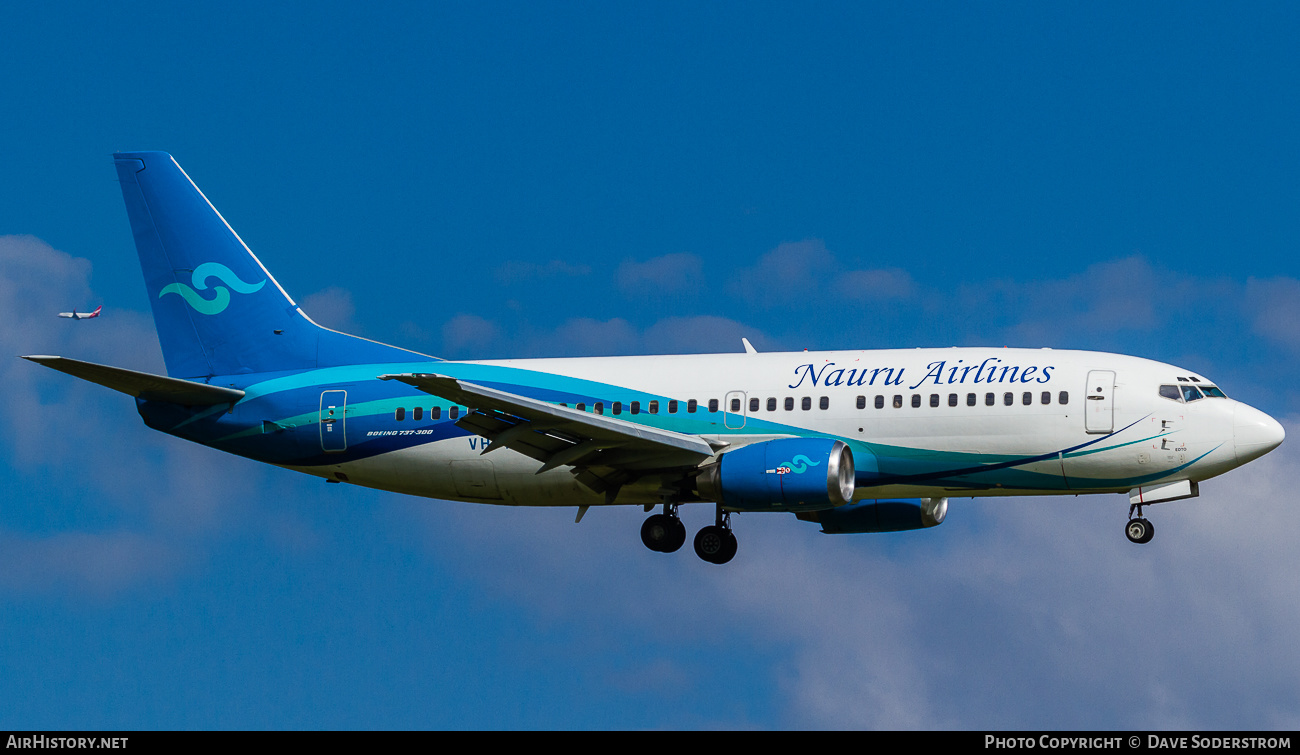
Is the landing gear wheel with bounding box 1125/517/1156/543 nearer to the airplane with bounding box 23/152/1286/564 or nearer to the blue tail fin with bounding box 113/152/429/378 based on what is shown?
the airplane with bounding box 23/152/1286/564

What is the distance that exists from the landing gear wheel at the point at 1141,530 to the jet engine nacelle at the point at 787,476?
7.36 metres

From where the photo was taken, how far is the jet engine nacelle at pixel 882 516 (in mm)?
49156

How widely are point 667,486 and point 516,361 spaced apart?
20.0 ft

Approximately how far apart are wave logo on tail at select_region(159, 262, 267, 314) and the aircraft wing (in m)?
11.0

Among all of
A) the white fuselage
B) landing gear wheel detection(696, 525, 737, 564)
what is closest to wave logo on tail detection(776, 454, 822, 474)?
the white fuselage

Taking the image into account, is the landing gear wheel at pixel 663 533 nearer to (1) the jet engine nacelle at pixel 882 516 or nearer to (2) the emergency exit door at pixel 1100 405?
(1) the jet engine nacelle at pixel 882 516

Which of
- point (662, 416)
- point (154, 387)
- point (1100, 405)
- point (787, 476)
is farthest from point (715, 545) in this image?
point (154, 387)

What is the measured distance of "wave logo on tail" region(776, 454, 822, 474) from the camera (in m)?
42.0

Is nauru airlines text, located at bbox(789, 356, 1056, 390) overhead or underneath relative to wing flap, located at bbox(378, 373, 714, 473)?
overhead

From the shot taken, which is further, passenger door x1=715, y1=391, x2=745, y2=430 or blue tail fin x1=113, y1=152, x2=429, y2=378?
blue tail fin x1=113, y1=152, x2=429, y2=378

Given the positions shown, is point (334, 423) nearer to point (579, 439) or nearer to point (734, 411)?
point (579, 439)

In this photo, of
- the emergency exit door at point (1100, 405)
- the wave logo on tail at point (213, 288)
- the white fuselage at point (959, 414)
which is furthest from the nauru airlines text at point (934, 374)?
the wave logo on tail at point (213, 288)
